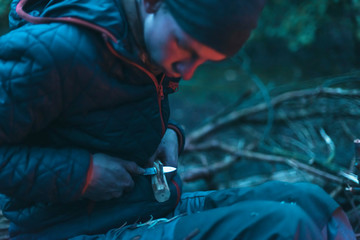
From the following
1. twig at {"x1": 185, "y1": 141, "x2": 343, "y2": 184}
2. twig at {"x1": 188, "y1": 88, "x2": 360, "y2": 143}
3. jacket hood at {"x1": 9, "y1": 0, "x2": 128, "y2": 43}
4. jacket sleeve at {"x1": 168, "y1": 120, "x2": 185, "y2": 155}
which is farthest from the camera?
twig at {"x1": 188, "y1": 88, "x2": 360, "y2": 143}

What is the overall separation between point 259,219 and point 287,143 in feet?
4.93

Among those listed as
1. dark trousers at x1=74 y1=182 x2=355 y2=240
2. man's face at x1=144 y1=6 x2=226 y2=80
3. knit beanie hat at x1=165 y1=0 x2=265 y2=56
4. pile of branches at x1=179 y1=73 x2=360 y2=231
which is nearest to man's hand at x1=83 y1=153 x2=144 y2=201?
dark trousers at x1=74 y1=182 x2=355 y2=240

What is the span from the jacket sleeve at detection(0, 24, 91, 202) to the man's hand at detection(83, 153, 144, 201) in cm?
3

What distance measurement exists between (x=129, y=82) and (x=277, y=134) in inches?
67.8

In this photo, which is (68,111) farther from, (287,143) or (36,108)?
(287,143)

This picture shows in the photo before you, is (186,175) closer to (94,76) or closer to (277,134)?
(277,134)

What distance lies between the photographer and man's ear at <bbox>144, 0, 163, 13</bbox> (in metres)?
0.78

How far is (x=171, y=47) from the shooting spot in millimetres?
784

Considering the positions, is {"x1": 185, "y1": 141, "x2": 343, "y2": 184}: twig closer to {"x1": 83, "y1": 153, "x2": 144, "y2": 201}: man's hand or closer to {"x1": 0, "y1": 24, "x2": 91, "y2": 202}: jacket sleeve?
{"x1": 83, "y1": 153, "x2": 144, "y2": 201}: man's hand

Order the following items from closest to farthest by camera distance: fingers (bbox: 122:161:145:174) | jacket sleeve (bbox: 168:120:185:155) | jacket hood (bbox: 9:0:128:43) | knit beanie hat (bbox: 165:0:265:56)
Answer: knit beanie hat (bbox: 165:0:265:56), jacket hood (bbox: 9:0:128:43), fingers (bbox: 122:161:145:174), jacket sleeve (bbox: 168:120:185:155)

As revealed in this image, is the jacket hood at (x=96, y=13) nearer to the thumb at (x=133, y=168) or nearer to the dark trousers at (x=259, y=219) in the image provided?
the thumb at (x=133, y=168)

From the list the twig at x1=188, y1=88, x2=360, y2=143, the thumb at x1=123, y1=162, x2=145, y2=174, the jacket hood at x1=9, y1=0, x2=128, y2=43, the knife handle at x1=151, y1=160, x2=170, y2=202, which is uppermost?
the jacket hood at x1=9, y1=0, x2=128, y2=43

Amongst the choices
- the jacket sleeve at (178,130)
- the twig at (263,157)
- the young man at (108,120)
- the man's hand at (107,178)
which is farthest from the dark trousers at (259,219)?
the twig at (263,157)

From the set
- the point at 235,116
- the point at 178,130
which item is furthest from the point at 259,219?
the point at 235,116
